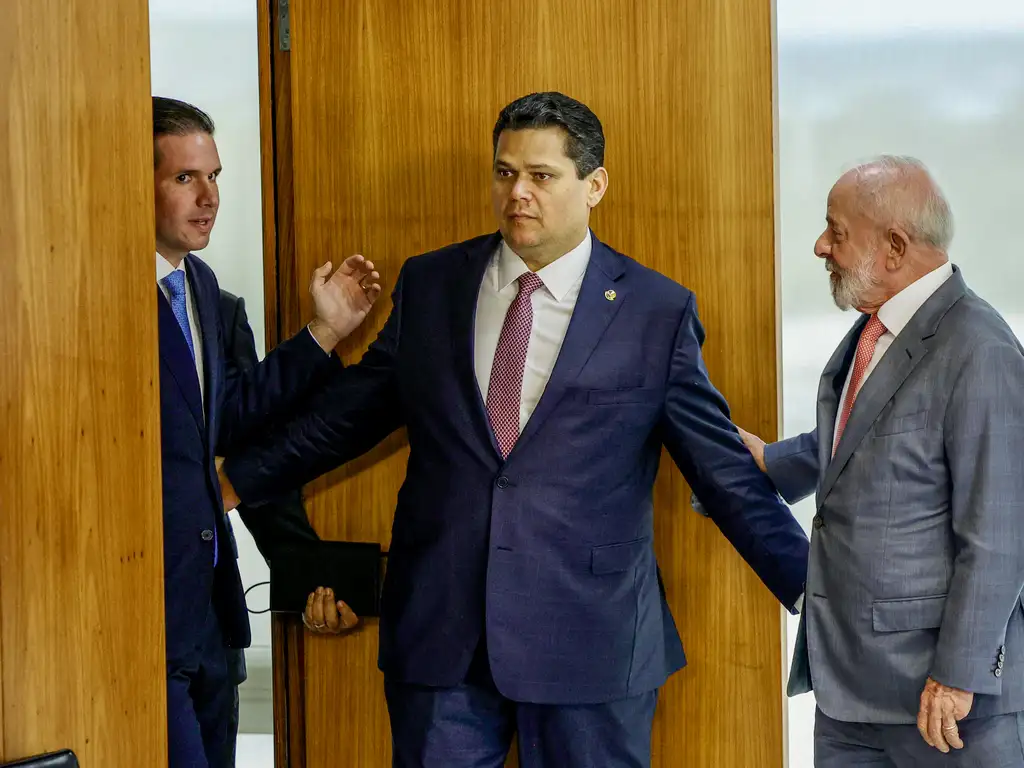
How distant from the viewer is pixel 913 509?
2143 mm

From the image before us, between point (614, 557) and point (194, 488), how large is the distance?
0.83 m

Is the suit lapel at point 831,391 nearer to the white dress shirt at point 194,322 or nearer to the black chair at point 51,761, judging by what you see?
the white dress shirt at point 194,322

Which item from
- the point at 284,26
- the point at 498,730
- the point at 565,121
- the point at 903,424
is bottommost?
the point at 498,730

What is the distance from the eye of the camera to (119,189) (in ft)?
6.41

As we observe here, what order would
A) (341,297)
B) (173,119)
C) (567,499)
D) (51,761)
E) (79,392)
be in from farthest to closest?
(341,297) → (173,119) → (567,499) → (79,392) → (51,761)

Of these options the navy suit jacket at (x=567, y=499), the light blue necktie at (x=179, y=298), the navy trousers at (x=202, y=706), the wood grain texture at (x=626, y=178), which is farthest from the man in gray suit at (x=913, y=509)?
the light blue necktie at (x=179, y=298)

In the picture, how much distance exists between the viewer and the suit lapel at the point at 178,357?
7.95 ft

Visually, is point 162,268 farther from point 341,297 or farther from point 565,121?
point 565,121

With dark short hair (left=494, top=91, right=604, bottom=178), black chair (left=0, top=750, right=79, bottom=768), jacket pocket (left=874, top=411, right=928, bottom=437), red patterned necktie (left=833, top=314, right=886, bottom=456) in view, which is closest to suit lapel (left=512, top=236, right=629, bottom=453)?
dark short hair (left=494, top=91, right=604, bottom=178)

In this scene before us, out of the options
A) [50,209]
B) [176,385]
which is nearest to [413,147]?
[176,385]

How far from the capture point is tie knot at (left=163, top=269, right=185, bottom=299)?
2.48 m

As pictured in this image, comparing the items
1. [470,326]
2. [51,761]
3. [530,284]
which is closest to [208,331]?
[470,326]

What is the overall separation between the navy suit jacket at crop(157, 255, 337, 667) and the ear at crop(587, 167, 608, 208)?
808 mm

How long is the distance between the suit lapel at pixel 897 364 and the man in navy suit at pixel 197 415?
1.13 metres
